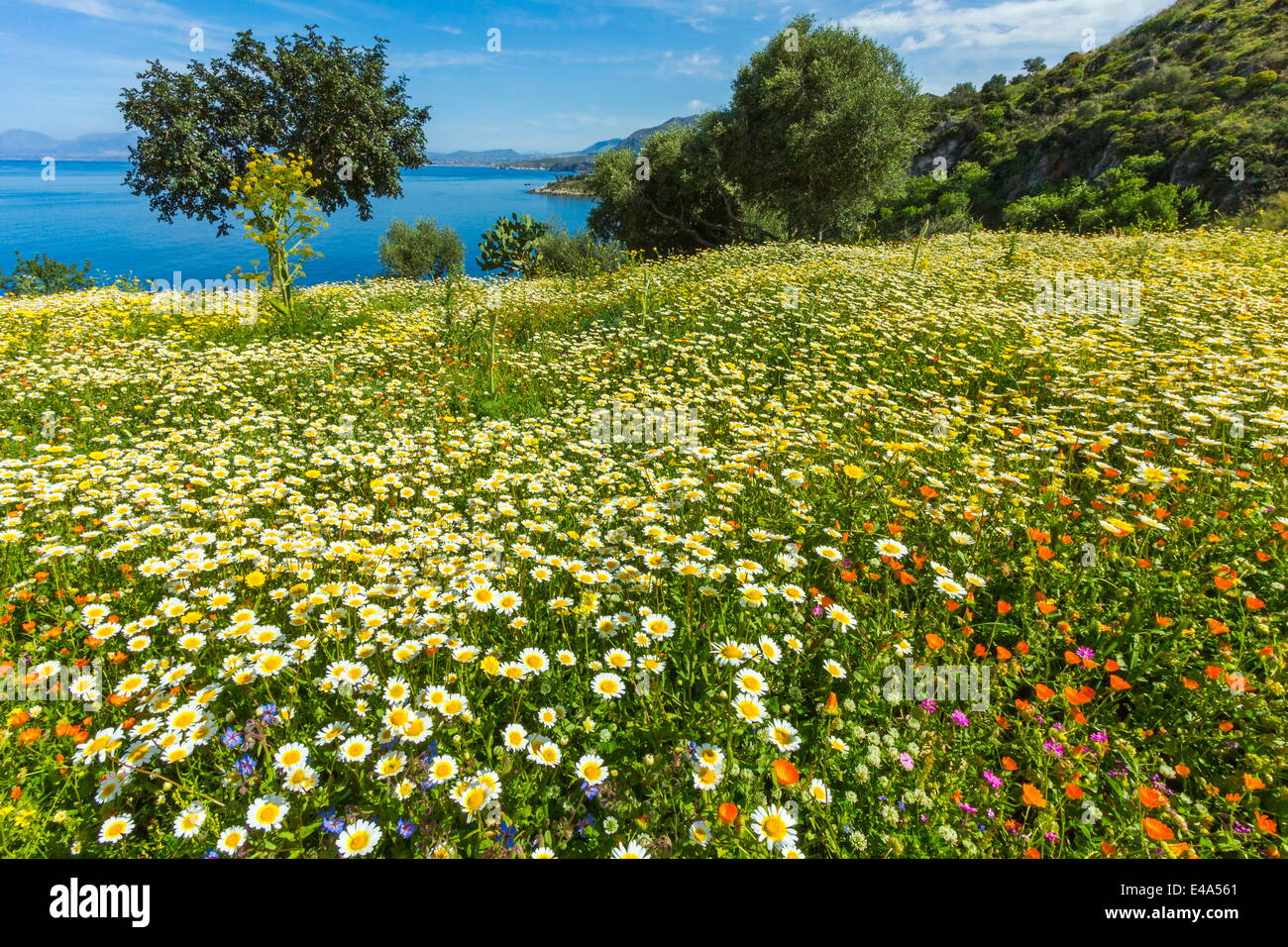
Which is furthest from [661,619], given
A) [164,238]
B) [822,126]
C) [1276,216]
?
[164,238]

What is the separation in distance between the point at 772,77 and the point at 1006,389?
74.6 feet

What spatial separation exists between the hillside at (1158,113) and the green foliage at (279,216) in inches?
1289

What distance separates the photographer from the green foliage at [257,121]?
2178 cm

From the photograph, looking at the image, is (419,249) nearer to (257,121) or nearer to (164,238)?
(257,121)

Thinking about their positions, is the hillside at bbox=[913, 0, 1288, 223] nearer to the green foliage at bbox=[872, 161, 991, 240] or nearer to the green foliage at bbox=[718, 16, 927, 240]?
the green foliage at bbox=[872, 161, 991, 240]

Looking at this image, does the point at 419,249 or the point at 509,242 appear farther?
the point at 419,249

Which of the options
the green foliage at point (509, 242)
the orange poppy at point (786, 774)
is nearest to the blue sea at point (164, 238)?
the green foliage at point (509, 242)

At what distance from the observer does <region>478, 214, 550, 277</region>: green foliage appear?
1646 inches

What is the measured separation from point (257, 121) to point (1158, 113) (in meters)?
52.1

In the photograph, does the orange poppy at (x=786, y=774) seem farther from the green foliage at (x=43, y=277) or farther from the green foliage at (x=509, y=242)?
the green foliage at (x=509, y=242)

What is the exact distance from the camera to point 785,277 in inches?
406

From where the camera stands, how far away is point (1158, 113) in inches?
1364
